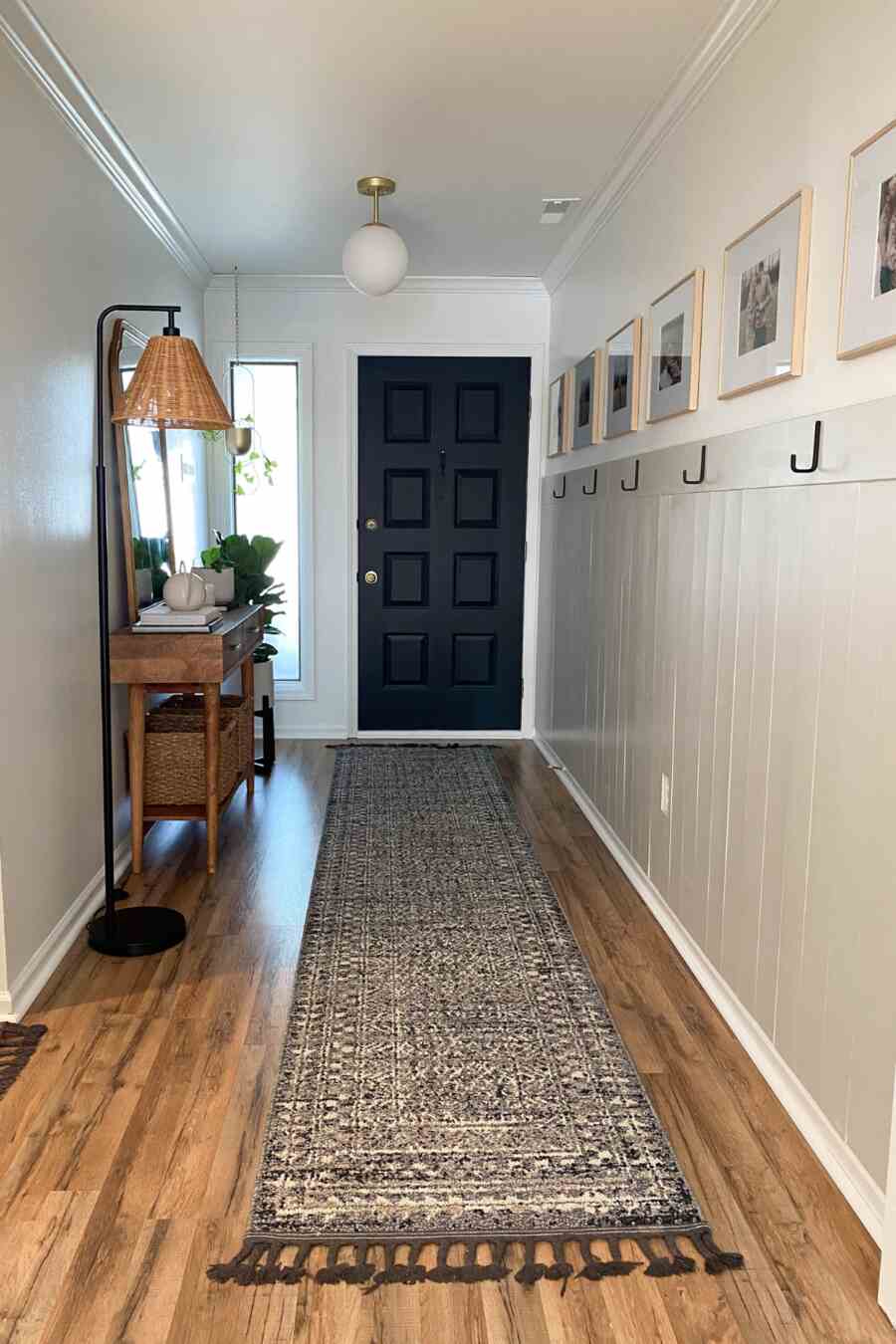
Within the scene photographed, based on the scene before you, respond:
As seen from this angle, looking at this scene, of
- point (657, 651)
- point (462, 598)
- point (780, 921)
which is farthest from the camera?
point (462, 598)

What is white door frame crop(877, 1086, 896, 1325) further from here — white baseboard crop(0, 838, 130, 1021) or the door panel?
the door panel

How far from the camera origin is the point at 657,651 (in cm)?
308

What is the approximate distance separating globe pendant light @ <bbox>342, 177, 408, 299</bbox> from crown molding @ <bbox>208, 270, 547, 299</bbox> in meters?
1.46

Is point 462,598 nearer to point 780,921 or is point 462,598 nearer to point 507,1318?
point 780,921

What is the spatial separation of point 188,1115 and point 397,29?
254 centimetres

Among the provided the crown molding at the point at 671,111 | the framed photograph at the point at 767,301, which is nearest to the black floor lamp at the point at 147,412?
the framed photograph at the point at 767,301

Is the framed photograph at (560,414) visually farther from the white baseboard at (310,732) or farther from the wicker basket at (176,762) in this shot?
the wicker basket at (176,762)

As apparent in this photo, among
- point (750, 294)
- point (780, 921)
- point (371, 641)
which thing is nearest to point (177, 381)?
point (750, 294)

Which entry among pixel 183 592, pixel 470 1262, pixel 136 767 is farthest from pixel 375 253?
pixel 470 1262

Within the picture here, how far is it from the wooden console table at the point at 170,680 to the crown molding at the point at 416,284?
7.79 feet

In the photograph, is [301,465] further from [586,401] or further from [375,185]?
[375,185]

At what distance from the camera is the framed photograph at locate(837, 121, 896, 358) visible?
1.71 metres

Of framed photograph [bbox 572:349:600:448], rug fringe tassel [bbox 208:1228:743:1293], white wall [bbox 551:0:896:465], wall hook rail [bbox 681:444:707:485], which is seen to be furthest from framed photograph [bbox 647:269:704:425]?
rug fringe tassel [bbox 208:1228:743:1293]

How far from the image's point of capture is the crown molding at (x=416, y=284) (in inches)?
203
